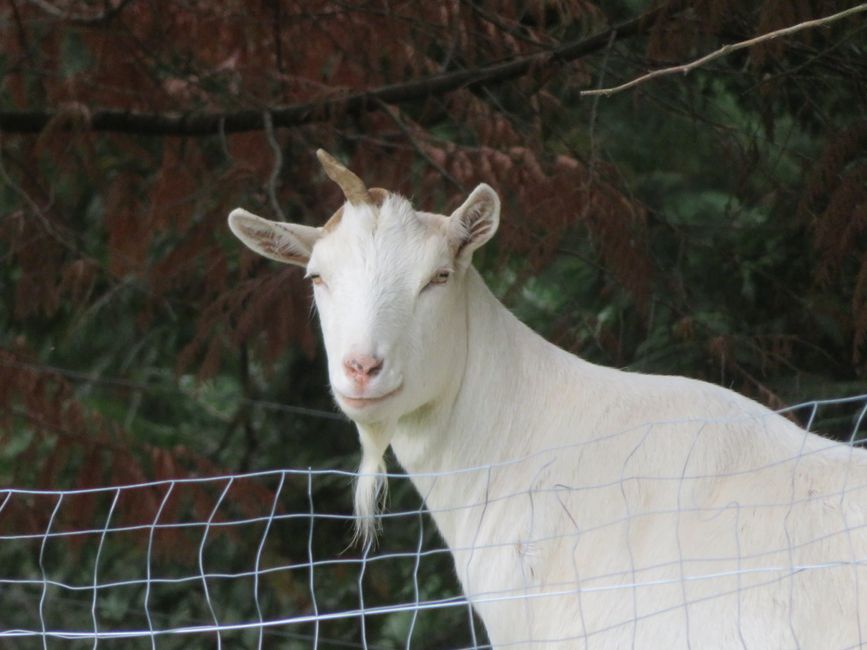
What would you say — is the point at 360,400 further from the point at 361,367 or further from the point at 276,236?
the point at 276,236

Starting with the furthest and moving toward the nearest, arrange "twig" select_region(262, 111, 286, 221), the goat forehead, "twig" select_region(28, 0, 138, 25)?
"twig" select_region(28, 0, 138, 25)
"twig" select_region(262, 111, 286, 221)
the goat forehead

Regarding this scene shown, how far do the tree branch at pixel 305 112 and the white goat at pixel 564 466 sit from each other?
2.17 m

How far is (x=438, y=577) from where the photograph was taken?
25.7 ft

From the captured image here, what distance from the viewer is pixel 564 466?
4.05 m

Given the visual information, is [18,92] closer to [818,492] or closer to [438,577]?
[438,577]

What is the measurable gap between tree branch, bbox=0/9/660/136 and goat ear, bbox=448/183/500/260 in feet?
7.03

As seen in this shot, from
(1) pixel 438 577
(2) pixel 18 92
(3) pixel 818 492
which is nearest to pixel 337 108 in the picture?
(2) pixel 18 92

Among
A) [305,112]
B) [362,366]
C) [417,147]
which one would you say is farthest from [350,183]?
[305,112]

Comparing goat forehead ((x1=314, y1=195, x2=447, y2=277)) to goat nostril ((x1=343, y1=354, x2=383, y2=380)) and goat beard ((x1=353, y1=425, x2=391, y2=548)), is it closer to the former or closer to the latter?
goat nostril ((x1=343, y1=354, x2=383, y2=380))

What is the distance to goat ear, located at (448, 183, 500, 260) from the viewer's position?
14.1 ft

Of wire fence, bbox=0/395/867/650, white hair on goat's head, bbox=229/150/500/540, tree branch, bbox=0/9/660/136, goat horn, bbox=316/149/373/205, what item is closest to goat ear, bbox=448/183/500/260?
white hair on goat's head, bbox=229/150/500/540

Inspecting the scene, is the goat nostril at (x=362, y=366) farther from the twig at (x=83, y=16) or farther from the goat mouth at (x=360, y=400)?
the twig at (x=83, y=16)

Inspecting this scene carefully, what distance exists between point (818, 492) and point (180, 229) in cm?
403

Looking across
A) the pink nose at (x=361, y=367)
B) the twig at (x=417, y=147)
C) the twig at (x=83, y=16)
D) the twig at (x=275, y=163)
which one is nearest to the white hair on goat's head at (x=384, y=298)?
the pink nose at (x=361, y=367)
